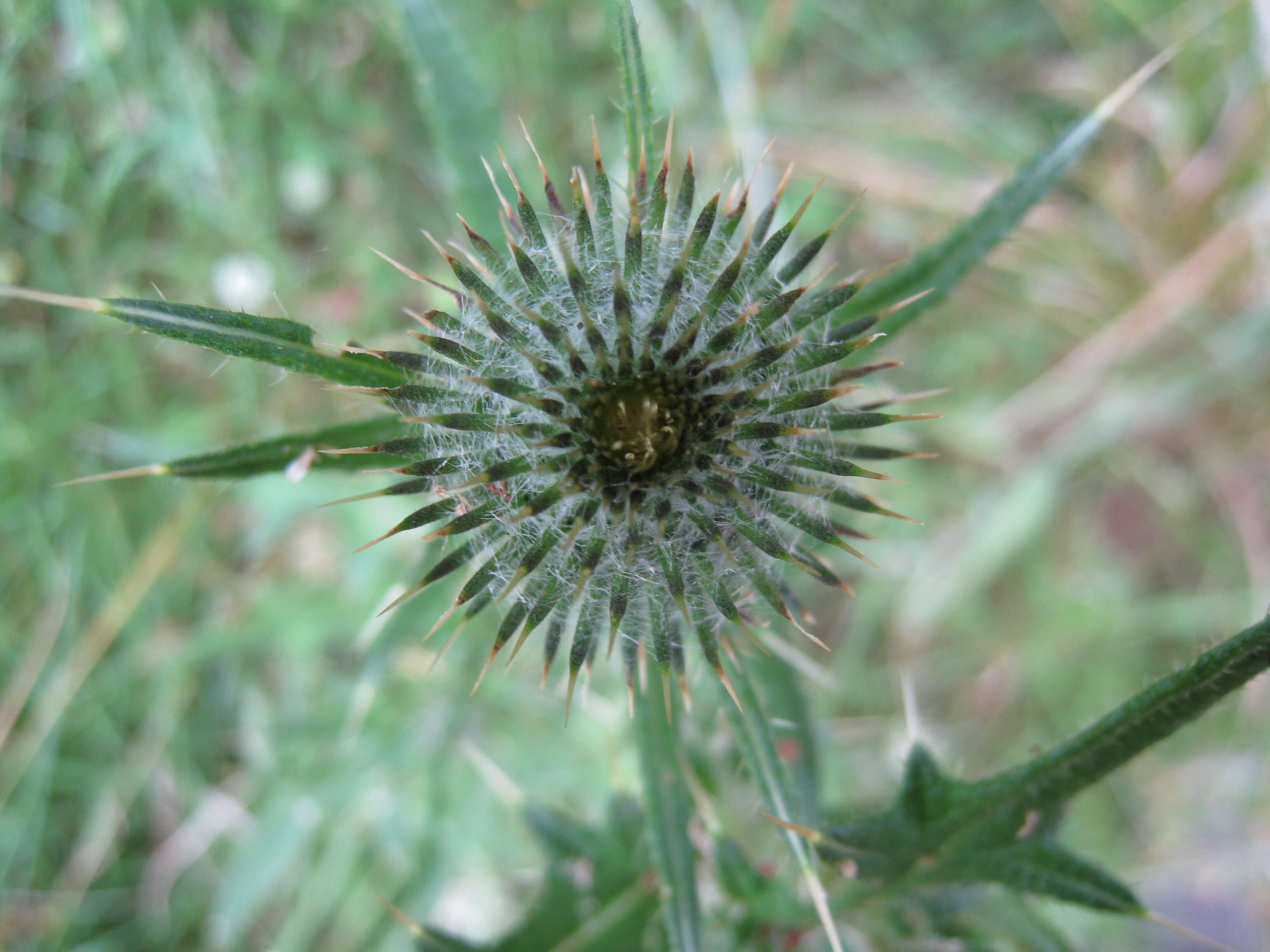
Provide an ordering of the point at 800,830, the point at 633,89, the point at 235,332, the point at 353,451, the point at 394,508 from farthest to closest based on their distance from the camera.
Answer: the point at 394,508 → the point at 633,89 → the point at 800,830 → the point at 235,332 → the point at 353,451

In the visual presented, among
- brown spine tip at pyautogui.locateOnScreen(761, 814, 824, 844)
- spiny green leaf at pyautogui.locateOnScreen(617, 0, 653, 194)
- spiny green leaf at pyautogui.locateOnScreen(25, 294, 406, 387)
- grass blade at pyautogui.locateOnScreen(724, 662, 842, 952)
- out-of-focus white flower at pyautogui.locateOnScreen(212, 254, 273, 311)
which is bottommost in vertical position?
brown spine tip at pyautogui.locateOnScreen(761, 814, 824, 844)

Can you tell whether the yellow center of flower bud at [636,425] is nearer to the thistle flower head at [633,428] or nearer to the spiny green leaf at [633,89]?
the thistle flower head at [633,428]

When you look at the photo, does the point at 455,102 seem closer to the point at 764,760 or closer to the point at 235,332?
the point at 235,332

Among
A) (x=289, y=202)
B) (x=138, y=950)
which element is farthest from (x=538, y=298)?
(x=138, y=950)

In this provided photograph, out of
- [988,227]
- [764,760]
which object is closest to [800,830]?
[764,760]

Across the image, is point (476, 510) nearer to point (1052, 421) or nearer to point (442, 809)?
point (442, 809)

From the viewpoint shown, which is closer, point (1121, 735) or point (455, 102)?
point (1121, 735)

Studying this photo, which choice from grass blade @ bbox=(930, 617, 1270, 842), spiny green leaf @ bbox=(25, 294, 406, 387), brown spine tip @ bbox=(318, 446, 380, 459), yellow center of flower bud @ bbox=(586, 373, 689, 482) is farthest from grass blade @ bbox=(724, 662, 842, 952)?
spiny green leaf @ bbox=(25, 294, 406, 387)

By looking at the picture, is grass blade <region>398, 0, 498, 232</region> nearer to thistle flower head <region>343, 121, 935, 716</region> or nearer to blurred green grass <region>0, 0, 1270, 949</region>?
thistle flower head <region>343, 121, 935, 716</region>
